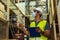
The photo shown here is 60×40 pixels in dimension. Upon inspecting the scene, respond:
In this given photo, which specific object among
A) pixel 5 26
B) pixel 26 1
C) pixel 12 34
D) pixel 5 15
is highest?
pixel 26 1

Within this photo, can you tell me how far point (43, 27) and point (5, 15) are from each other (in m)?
0.83

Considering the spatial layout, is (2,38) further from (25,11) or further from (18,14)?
(25,11)

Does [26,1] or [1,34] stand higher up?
[26,1]

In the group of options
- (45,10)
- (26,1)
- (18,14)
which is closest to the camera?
(18,14)

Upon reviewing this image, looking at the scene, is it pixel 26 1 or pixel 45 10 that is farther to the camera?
pixel 26 1

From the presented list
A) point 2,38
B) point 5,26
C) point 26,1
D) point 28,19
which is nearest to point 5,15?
point 5,26

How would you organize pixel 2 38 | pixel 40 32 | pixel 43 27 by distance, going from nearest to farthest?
pixel 2 38
pixel 40 32
pixel 43 27

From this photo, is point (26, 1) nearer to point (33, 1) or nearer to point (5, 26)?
point (33, 1)

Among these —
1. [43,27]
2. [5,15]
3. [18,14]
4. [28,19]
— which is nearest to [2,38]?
[5,15]

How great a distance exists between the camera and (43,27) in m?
2.80

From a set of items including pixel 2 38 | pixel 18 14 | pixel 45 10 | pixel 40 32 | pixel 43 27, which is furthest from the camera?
pixel 45 10

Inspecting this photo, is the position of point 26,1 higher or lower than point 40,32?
higher

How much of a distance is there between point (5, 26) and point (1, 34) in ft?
0.46

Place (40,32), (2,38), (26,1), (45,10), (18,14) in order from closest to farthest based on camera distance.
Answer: (2,38)
(40,32)
(18,14)
(45,10)
(26,1)
